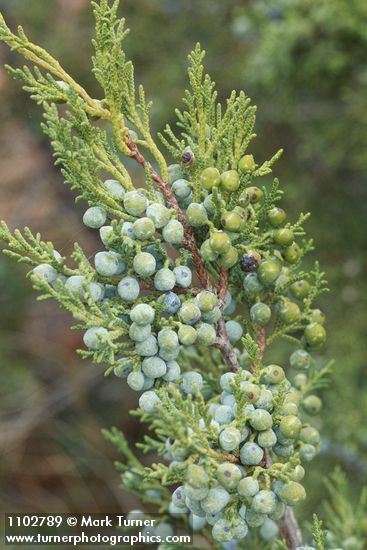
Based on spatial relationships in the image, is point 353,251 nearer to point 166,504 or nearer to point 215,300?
point 166,504

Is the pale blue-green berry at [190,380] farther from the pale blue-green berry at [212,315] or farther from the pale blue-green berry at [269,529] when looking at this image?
the pale blue-green berry at [269,529]

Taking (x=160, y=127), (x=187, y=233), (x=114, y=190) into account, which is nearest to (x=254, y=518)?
(x=187, y=233)

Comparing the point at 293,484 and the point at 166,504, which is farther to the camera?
the point at 166,504

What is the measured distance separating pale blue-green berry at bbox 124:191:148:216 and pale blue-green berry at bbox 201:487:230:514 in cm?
51

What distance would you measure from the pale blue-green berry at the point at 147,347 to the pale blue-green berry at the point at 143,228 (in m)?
0.18

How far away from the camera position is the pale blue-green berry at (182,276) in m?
1.16

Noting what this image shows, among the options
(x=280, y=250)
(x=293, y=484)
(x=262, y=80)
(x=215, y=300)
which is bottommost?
(x=293, y=484)

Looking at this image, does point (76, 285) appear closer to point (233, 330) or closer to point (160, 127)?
point (233, 330)

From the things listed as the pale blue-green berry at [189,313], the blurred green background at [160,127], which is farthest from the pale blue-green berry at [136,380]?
the blurred green background at [160,127]

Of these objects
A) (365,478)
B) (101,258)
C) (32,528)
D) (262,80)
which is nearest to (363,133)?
(262,80)

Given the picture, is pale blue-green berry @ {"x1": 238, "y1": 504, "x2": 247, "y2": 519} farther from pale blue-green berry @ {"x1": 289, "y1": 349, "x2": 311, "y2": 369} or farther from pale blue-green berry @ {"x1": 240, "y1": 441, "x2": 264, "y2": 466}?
pale blue-green berry @ {"x1": 289, "y1": 349, "x2": 311, "y2": 369}

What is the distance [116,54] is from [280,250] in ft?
1.68

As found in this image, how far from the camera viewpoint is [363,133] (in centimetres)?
261

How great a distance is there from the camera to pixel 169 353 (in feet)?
3.68
